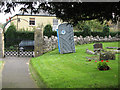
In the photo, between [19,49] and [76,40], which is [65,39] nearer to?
[19,49]

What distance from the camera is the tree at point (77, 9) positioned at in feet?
19.5

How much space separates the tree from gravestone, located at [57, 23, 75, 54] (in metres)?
10.2

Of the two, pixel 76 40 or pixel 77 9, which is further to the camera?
Result: pixel 76 40

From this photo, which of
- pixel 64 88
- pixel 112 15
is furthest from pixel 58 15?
pixel 64 88

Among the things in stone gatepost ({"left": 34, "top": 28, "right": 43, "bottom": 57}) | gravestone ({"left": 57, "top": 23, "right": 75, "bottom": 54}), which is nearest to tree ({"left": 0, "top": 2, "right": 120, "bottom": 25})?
gravestone ({"left": 57, "top": 23, "right": 75, "bottom": 54})

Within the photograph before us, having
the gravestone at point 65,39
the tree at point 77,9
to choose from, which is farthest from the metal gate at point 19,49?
the tree at point 77,9

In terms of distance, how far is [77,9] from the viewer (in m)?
6.50

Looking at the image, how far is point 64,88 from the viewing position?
253 inches

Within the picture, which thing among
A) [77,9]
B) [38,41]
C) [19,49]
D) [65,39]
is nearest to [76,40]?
[65,39]

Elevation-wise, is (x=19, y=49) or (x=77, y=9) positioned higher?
(x=77, y=9)

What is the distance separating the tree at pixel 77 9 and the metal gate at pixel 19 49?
12.2 m

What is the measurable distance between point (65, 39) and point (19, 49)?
189 inches

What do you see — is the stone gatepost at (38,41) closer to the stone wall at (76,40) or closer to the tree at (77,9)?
the stone wall at (76,40)

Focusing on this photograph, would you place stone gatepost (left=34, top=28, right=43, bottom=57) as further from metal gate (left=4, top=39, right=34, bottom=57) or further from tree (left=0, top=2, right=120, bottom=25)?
tree (left=0, top=2, right=120, bottom=25)
